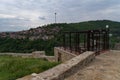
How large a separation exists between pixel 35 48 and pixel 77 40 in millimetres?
26779

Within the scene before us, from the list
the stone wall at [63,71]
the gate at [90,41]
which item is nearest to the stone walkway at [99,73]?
the stone wall at [63,71]

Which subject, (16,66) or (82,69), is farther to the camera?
(16,66)

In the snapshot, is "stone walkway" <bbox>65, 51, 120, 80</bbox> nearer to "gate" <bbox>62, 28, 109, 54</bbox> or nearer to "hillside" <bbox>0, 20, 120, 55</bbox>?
"gate" <bbox>62, 28, 109, 54</bbox>

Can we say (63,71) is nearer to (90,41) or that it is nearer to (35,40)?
(90,41)


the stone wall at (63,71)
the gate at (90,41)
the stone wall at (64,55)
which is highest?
the gate at (90,41)

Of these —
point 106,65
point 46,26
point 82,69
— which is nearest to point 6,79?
point 82,69

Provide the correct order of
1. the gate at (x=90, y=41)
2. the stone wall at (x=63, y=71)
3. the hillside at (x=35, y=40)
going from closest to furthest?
the stone wall at (x=63, y=71) < the gate at (x=90, y=41) < the hillside at (x=35, y=40)

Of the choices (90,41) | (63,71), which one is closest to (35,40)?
(90,41)

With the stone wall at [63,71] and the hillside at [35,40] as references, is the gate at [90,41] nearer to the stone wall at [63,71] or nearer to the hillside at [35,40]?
the stone wall at [63,71]

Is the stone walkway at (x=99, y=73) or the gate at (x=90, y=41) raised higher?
the gate at (x=90, y=41)

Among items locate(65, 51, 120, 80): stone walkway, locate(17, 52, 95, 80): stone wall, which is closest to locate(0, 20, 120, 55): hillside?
locate(65, 51, 120, 80): stone walkway

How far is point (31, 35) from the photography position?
53.4m

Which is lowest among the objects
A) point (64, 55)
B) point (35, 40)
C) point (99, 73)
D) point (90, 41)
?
point (64, 55)

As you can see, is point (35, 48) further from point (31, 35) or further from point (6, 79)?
point (6, 79)
